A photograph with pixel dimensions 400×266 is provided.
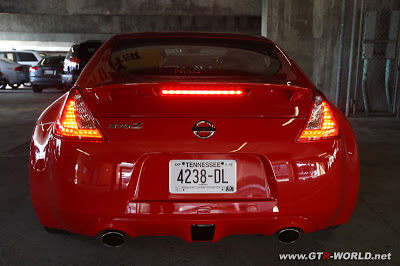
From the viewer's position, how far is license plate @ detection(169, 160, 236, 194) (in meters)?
1.97

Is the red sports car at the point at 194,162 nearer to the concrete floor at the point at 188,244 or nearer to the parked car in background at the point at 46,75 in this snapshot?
the concrete floor at the point at 188,244

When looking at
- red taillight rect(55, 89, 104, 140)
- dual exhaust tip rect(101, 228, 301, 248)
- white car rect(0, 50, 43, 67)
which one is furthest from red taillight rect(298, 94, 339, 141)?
white car rect(0, 50, 43, 67)

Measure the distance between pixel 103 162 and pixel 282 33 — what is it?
9.01m

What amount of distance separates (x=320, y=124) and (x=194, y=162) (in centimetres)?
69

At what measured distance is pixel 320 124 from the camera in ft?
6.91

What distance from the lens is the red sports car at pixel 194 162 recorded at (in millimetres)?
1964

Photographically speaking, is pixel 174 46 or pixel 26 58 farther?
pixel 26 58

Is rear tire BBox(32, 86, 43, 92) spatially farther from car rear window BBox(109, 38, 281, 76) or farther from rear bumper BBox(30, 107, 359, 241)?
rear bumper BBox(30, 107, 359, 241)

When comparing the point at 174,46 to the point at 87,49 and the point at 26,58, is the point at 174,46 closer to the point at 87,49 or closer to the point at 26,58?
the point at 87,49

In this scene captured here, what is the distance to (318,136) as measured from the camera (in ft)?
6.81

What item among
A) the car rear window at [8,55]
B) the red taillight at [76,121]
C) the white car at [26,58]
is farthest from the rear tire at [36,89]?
the red taillight at [76,121]

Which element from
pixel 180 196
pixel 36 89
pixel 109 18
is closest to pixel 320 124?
pixel 180 196

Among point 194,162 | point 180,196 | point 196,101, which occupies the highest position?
point 196,101

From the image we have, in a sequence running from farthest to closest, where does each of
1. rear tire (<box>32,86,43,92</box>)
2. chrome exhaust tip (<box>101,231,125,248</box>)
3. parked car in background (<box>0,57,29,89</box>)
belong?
parked car in background (<box>0,57,29,89</box>) → rear tire (<box>32,86,43,92</box>) → chrome exhaust tip (<box>101,231,125,248</box>)
